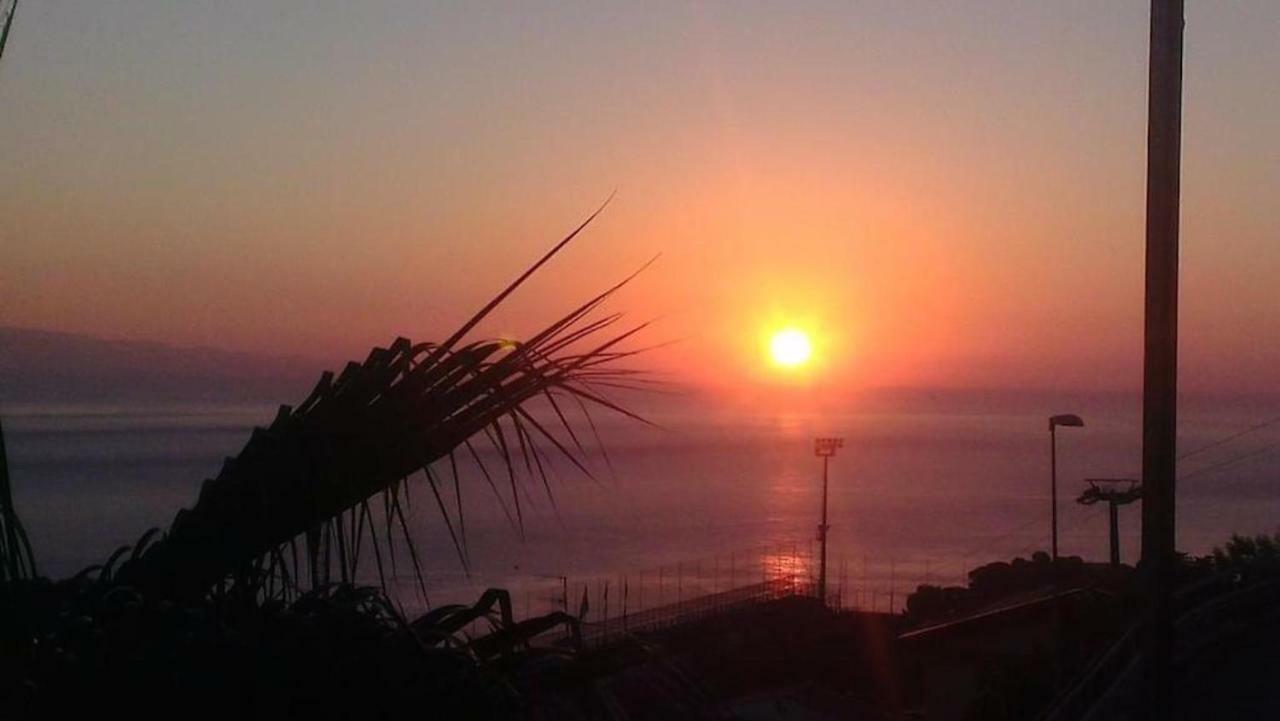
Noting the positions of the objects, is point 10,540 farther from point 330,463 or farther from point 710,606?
point 710,606

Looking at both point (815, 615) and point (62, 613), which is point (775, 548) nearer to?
point (815, 615)

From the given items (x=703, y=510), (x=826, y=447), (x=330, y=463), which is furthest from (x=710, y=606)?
(x=703, y=510)

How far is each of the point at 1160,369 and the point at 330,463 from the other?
3.47 metres

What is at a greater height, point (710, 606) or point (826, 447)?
point (826, 447)

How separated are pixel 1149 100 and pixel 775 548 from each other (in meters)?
73.1

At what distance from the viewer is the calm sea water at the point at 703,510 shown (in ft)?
153

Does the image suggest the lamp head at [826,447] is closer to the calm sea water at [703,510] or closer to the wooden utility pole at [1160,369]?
the calm sea water at [703,510]

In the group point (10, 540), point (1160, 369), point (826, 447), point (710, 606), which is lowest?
point (710, 606)

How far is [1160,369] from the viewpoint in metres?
5.48

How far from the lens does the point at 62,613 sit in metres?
3.31

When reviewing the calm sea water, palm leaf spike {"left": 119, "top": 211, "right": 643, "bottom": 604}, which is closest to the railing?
the calm sea water

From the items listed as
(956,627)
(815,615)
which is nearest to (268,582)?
(956,627)

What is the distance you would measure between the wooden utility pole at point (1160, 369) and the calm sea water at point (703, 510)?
2976mm

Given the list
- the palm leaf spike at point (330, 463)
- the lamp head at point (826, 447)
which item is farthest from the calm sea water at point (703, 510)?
the lamp head at point (826, 447)
